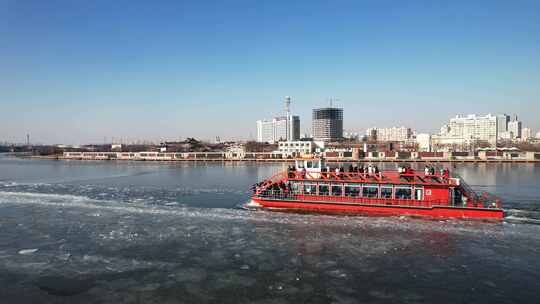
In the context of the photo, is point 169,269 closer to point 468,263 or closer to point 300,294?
point 300,294

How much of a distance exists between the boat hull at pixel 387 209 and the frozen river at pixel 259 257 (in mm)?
1623

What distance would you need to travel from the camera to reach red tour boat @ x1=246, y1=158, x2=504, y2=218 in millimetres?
28391

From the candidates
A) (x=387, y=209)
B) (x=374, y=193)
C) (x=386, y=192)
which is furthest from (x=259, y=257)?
(x=386, y=192)

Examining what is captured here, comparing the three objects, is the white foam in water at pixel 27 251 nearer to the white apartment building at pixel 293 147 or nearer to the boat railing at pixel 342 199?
the boat railing at pixel 342 199

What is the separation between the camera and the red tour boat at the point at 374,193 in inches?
1118

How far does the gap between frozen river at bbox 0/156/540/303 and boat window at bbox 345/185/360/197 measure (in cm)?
363

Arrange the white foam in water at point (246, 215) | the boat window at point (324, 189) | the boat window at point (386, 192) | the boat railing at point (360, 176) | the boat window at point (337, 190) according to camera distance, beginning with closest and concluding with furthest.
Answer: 1. the white foam in water at point (246, 215)
2. the boat railing at point (360, 176)
3. the boat window at point (386, 192)
4. the boat window at point (337, 190)
5. the boat window at point (324, 189)

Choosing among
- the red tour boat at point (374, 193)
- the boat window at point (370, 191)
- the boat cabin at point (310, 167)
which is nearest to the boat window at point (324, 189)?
the red tour boat at point (374, 193)

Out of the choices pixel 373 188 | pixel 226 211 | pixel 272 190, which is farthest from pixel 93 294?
pixel 373 188

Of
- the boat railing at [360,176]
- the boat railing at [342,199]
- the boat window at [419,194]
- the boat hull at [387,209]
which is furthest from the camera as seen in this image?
the boat railing at [360,176]

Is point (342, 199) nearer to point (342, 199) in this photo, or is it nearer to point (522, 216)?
point (342, 199)

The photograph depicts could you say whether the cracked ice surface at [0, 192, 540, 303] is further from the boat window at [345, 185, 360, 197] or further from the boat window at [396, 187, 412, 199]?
the boat window at [345, 185, 360, 197]

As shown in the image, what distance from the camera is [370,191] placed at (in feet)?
104

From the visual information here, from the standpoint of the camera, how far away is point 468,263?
1806cm
